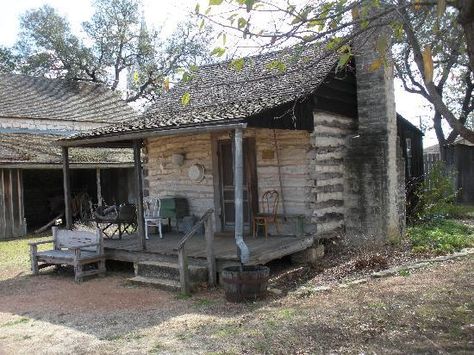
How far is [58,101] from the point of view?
2220 centimetres

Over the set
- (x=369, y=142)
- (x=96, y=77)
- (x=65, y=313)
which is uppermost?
(x=96, y=77)

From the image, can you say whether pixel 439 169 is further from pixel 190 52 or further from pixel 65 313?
pixel 190 52

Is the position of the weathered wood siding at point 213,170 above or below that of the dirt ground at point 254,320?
above

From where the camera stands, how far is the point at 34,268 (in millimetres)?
10195

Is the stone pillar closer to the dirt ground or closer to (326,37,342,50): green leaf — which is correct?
the dirt ground

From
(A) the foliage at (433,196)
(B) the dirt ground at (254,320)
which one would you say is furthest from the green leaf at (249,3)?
(A) the foliage at (433,196)

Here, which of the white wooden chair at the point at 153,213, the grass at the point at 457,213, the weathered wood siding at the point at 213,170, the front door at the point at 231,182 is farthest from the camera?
the grass at the point at 457,213

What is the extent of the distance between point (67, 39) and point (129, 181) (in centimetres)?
1524

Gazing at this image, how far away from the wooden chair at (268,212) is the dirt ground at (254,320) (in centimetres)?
Result: 273

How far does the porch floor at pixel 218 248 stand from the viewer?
857cm

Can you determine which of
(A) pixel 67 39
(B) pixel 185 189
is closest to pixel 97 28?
(A) pixel 67 39

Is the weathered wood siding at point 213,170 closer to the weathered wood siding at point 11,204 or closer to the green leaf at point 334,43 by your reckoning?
the green leaf at point 334,43

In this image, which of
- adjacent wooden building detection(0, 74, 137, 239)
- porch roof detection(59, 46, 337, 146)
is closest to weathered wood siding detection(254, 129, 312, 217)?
porch roof detection(59, 46, 337, 146)

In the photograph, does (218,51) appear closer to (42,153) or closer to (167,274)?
(167,274)
